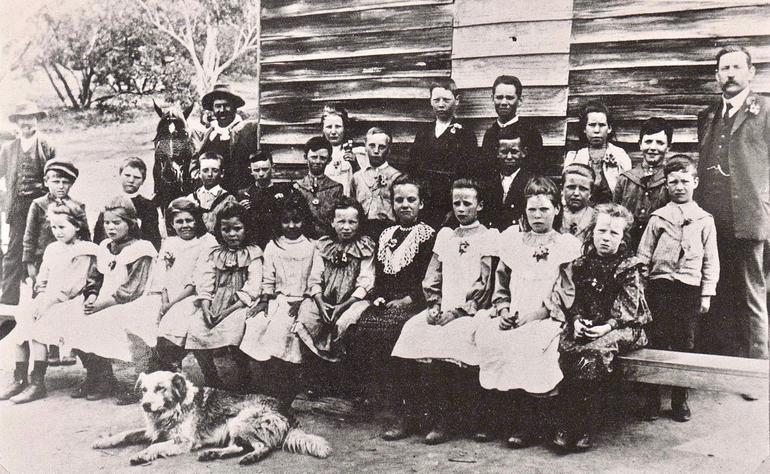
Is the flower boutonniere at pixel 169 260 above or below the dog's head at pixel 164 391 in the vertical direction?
above

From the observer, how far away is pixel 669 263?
3584 millimetres

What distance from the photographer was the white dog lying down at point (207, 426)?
413 cm

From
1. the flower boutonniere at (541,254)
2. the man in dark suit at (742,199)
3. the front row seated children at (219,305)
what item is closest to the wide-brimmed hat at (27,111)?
the front row seated children at (219,305)

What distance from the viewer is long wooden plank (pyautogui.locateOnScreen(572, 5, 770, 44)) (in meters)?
3.51

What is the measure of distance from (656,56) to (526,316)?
5.03 feet

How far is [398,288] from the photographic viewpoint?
161 inches

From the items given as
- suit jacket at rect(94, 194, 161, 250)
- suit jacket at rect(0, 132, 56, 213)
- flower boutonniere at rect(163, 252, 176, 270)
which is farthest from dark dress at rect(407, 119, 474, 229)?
suit jacket at rect(0, 132, 56, 213)

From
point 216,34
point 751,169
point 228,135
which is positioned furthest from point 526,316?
point 216,34

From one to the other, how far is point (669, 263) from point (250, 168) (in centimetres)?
263

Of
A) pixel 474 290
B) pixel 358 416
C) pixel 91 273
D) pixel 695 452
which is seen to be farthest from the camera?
pixel 91 273

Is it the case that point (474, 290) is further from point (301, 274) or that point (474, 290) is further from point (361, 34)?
point (361, 34)

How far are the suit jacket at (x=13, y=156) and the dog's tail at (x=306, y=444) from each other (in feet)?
8.51

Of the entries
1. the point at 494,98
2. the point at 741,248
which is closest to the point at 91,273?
the point at 494,98

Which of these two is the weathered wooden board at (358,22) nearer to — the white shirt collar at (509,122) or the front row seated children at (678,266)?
the white shirt collar at (509,122)
